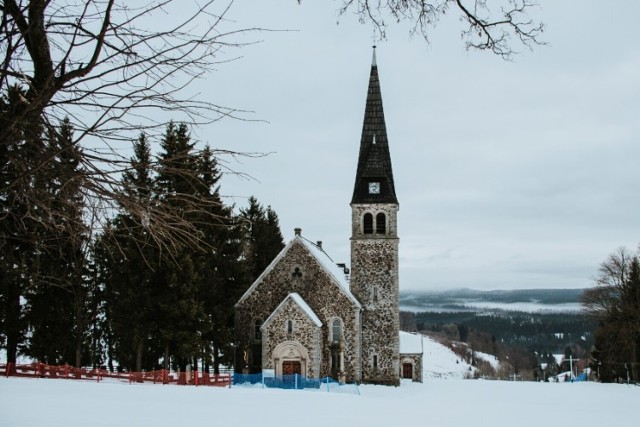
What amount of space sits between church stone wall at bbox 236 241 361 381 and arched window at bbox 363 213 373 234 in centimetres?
431

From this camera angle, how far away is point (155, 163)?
15.1 feet

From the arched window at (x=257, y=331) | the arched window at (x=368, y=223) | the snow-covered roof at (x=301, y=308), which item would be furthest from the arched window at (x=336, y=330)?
the arched window at (x=368, y=223)

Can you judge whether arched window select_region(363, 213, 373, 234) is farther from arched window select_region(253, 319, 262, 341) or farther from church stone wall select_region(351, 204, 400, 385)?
arched window select_region(253, 319, 262, 341)

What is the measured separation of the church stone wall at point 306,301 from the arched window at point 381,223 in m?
4.75

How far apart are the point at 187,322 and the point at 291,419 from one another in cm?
1585

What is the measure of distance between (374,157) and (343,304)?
30.6 feet

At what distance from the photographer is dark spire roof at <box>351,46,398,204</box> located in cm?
3937

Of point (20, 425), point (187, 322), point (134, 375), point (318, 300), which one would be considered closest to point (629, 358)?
point (318, 300)

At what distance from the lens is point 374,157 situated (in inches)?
1570

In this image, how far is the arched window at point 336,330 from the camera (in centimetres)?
3566

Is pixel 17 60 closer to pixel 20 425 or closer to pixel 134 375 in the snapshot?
pixel 20 425

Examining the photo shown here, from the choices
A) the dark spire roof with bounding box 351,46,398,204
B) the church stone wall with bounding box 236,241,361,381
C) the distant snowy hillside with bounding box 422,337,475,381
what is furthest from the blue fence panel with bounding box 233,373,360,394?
the distant snowy hillside with bounding box 422,337,475,381

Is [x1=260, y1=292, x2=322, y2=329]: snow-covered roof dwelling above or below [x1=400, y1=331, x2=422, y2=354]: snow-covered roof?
above

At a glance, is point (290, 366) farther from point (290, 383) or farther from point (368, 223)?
point (368, 223)
